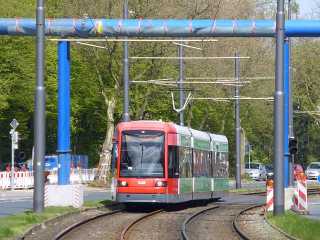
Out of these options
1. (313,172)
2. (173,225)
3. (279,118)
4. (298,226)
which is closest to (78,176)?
(313,172)

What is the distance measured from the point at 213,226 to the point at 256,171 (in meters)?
64.2

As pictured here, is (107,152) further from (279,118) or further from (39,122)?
(279,118)

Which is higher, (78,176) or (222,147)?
(222,147)

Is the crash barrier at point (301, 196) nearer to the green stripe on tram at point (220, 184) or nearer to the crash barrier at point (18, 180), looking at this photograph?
the green stripe on tram at point (220, 184)

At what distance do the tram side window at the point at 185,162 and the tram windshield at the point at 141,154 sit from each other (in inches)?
58.0

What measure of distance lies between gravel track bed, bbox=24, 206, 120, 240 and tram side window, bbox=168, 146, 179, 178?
2.34 metres

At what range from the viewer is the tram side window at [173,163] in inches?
1308

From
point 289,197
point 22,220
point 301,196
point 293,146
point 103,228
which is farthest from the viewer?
point 289,197

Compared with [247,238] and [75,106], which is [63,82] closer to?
[247,238]

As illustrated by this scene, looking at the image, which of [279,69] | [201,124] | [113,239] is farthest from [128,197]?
[201,124]

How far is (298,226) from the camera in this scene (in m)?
24.1

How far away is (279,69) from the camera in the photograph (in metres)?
27.3

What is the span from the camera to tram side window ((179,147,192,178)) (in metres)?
34.4

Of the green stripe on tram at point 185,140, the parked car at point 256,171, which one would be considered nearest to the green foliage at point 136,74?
the parked car at point 256,171
